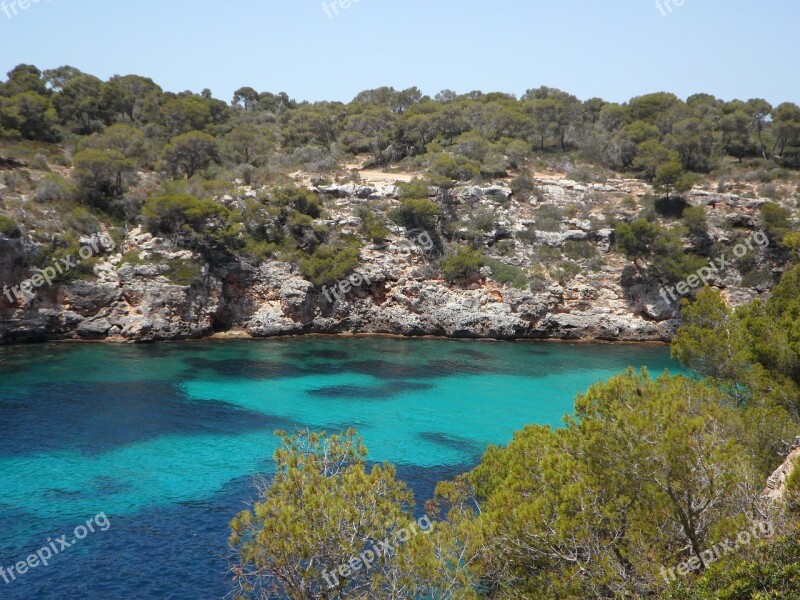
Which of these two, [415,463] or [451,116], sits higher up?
[451,116]

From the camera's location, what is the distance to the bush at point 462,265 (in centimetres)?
4141

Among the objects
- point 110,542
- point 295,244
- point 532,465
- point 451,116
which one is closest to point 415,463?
point 110,542

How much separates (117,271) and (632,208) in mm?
37069

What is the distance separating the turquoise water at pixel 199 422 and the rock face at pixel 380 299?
1677 millimetres

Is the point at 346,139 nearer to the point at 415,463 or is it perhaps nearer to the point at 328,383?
the point at 328,383

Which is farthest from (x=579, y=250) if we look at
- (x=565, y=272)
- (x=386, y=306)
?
(x=386, y=306)

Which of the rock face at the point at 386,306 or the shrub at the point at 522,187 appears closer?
the rock face at the point at 386,306

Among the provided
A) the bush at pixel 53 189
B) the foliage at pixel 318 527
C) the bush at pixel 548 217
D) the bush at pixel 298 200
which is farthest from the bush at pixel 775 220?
the bush at pixel 53 189

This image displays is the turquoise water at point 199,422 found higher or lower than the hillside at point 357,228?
lower

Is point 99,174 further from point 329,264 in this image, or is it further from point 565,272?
point 565,272

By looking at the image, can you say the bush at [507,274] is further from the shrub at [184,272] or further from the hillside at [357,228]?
the shrub at [184,272]

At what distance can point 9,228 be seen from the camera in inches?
1308

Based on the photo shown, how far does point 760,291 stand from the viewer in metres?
41.2

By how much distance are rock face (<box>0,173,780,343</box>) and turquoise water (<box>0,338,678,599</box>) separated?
1.68m
